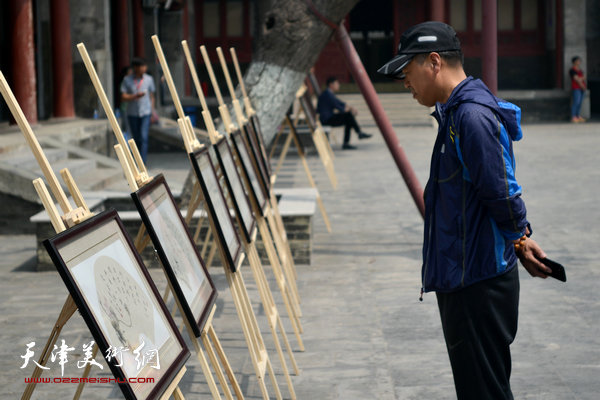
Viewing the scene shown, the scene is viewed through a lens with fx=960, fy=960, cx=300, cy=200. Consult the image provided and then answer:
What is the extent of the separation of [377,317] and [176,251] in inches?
114

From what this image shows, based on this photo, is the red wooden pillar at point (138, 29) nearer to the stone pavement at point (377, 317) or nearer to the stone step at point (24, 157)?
the stone step at point (24, 157)

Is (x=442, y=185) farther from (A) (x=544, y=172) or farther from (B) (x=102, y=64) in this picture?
(B) (x=102, y=64)

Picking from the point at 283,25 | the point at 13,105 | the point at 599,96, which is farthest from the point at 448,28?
the point at 599,96

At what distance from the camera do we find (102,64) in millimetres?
16438

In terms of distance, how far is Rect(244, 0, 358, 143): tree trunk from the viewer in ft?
27.3

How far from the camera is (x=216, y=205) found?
4480 millimetres

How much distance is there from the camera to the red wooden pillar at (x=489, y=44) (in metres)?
5.92

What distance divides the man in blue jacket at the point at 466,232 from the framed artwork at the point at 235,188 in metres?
1.79

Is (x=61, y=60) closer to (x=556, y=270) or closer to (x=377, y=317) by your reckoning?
(x=377, y=317)

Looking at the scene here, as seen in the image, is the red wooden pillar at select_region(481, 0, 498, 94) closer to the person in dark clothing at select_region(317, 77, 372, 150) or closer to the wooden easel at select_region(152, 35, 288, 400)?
the wooden easel at select_region(152, 35, 288, 400)

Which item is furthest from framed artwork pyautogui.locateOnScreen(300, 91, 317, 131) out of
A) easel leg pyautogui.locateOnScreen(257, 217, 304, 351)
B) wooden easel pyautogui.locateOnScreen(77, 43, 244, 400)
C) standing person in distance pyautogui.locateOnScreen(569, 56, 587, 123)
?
standing person in distance pyautogui.locateOnScreen(569, 56, 587, 123)

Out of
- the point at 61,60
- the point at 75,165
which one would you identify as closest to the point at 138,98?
the point at 75,165

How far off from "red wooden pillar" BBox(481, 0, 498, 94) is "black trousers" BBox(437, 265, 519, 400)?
9.04 ft

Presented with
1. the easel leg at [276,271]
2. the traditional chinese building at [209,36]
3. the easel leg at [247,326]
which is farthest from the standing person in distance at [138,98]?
the easel leg at [247,326]
